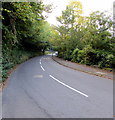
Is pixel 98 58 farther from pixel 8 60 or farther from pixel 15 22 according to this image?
pixel 15 22

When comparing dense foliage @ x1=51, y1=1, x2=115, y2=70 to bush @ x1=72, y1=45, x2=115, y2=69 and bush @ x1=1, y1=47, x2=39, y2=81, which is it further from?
bush @ x1=1, y1=47, x2=39, y2=81

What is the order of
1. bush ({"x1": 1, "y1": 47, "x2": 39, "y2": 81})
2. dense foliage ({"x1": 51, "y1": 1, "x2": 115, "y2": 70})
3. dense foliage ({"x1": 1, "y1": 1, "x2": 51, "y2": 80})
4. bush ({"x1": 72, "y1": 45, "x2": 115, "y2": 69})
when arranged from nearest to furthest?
dense foliage ({"x1": 1, "y1": 1, "x2": 51, "y2": 80}), bush ({"x1": 1, "y1": 47, "x2": 39, "y2": 81}), bush ({"x1": 72, "y1": 45, "x2": 115, "y2": 69}), dense foliage ({"x1": 51, "y1": 1, "x2": 115, "y2": 70})

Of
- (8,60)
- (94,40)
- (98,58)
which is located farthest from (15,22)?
(98,58)

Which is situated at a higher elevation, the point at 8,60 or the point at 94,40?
the point at 94,40

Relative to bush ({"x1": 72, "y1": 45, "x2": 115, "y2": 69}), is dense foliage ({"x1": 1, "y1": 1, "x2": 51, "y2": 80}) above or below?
above

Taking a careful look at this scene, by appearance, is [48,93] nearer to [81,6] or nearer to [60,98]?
Answer: [60,98]

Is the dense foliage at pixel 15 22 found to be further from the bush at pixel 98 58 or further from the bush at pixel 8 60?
the bush at pixel 98 58

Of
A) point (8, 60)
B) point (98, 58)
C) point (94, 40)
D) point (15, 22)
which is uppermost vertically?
point (15, 22)

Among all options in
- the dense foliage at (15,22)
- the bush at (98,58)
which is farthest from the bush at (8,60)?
the bush at (98,58)

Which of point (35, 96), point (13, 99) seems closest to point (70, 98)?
point (35, 96)

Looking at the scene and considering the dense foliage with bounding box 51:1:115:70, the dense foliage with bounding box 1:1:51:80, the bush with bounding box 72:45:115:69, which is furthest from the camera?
the dense foliage with bounding box 51:1:115:70

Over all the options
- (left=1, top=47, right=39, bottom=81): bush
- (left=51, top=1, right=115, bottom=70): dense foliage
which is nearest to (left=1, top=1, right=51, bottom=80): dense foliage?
(left=1, top=47, right=39, bottom=81): bush

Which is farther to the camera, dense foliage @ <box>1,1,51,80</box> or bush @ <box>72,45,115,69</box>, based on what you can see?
bush @ <box>72,45,115,69</box>

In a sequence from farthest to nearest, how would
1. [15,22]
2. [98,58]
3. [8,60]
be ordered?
[15,22] → [98,58] → [8,60]
